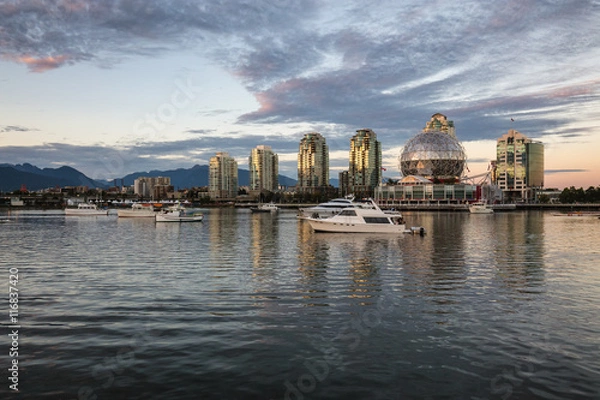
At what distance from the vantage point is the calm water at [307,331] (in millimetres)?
13578

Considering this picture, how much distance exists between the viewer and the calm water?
1358 centimetres

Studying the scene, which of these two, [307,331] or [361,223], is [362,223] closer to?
[361,223]

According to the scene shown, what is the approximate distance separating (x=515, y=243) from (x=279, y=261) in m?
32.2

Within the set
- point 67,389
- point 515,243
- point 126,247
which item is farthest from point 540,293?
point 126,247

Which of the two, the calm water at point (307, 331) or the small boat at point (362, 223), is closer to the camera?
the calm water at point (307, 331)

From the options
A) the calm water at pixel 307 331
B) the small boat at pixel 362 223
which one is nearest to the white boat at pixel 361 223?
the small boat at pixel 362 223

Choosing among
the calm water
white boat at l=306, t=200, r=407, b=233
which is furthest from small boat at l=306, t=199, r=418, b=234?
the calm water

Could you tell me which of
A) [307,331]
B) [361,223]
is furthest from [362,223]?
[307,331]

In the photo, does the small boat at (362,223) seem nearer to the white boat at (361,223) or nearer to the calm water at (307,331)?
the white boat at (361,223)

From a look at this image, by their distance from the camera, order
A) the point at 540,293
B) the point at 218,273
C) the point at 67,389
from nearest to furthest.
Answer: the point at 67,389, the point at 540,293, the point at 218,273

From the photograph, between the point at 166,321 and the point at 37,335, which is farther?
the point at 166,321

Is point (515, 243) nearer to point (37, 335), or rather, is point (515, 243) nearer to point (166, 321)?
point (166, 321)

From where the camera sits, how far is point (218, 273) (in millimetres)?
33094

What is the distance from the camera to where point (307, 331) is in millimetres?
18547
